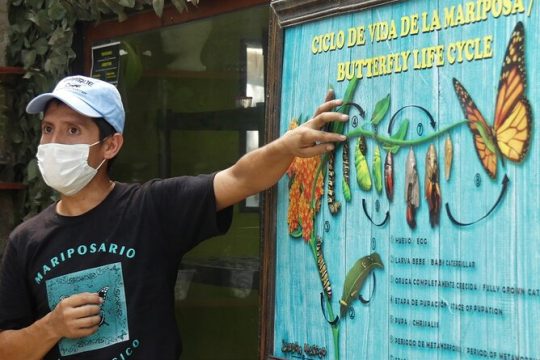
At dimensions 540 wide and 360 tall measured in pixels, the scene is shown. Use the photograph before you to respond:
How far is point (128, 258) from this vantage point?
291 centimetres

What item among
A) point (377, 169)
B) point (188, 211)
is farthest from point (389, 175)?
point (188, 211)

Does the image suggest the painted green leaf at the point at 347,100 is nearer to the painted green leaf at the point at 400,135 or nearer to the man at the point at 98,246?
the painted green leaf at the point at 400,135

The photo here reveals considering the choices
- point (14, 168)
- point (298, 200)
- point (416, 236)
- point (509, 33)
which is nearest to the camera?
point (509, 33)

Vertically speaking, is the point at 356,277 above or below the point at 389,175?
below

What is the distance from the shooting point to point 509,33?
6.84 ft

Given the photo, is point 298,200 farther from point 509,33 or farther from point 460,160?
point 509,33

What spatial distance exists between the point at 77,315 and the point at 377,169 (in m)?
1.02

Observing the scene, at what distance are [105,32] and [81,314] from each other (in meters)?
2.19

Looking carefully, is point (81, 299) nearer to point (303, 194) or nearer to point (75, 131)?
point (75, 131)

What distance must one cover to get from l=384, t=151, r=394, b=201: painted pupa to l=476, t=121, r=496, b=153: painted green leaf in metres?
0.29

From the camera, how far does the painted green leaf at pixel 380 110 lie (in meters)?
2.41

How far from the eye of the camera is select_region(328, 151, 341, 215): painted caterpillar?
2.58m

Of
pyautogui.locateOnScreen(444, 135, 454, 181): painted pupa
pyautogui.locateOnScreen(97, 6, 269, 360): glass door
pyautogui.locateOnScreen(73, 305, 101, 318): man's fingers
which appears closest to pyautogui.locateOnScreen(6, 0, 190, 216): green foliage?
pyautogui.locateOnScreen(97, 6, 269, 360): glass door

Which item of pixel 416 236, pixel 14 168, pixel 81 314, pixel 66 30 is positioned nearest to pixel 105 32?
pixel 66 30
